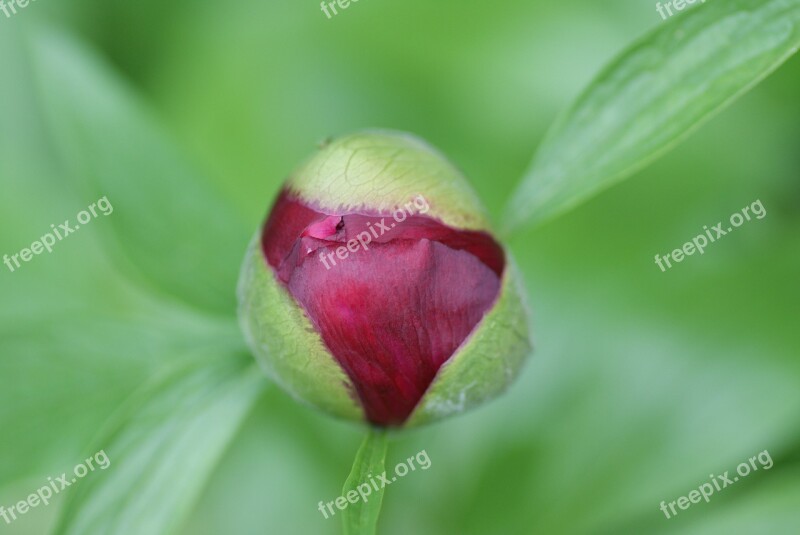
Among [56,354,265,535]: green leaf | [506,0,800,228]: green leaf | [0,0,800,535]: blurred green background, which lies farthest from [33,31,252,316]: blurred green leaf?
[506,0,800,228]: green leaf

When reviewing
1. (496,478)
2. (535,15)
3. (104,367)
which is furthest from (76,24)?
(496,478)

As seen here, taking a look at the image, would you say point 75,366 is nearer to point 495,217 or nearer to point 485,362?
point 485,362

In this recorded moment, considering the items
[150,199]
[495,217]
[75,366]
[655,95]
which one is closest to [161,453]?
[75,366]

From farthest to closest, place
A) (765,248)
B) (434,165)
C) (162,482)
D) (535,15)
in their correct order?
(535,15) < (765,248) < (162,482) < (434,165)

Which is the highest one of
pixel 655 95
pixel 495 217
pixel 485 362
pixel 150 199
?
pixel 150 199

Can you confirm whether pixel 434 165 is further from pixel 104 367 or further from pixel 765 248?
pixel 765 248

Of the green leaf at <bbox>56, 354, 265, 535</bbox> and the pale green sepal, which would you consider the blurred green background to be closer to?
the green leaf at <bbox>56, 354, 265, 535</bbox>

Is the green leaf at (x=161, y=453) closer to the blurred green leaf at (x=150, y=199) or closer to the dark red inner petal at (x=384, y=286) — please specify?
the blurred green leaf at (x=150, y=199)
